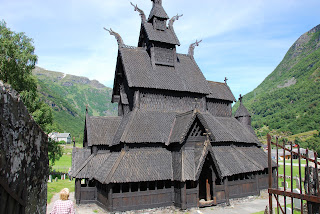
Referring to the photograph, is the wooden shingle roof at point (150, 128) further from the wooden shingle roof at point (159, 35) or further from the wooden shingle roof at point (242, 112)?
the wooden shingle roof at point (159, 35)

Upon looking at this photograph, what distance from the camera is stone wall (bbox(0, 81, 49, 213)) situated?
2.91 meters

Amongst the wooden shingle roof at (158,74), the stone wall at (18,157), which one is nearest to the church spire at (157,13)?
the wooden shingle roof at (158,74)

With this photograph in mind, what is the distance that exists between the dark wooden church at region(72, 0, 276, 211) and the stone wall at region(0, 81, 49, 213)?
13992mm

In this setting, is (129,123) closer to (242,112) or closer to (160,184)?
(160,184)

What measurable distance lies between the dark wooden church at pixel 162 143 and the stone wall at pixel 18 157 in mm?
13992

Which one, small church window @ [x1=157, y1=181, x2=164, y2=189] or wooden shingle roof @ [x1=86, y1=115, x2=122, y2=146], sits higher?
wooden shingle roof @ [x1=86, y1=115, x2=122, y2=146]

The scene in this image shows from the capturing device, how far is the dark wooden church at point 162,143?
18.7 meters

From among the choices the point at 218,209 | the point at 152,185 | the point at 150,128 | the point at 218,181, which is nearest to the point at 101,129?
the point at 150,128

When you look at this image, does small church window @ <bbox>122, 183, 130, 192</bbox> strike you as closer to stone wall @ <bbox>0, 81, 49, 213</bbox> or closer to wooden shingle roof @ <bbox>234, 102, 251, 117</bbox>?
stone wall @ <bbox>0, 81, 49, 213</bbox>

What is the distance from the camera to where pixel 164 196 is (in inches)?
757

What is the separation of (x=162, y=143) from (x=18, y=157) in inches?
699

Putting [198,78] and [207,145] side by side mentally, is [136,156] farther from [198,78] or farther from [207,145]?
[198,78]

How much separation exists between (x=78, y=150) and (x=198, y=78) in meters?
13.4

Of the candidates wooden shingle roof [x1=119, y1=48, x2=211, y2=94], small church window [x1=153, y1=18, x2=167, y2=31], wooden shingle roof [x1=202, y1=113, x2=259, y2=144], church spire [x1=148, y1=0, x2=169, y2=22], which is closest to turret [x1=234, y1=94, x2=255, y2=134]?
wooden shingle roof [x1=202, y1=113, x2=259, y2=144]
